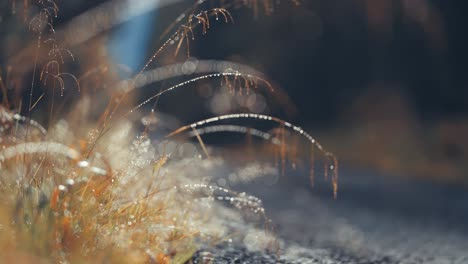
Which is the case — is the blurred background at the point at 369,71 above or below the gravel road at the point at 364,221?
above

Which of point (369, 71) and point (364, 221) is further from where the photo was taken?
point (369, 71)

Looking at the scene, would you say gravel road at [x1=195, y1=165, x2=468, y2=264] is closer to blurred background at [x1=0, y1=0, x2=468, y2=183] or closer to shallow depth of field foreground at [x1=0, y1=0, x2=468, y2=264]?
shallow depth of field foreground at [x1=0, y1=0, x2=468, y2=264]

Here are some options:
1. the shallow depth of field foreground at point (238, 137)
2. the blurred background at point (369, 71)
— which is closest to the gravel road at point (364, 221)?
the shallow depth of field foreground at point (238, 137)

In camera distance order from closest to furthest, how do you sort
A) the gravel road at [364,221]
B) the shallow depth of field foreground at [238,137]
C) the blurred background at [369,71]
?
the shallow depth of field foreground at [238,137]
the gravel road at [364,221]
the blurred background at [369,71]

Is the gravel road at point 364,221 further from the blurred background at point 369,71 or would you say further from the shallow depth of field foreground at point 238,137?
the blurred background at point 369,71

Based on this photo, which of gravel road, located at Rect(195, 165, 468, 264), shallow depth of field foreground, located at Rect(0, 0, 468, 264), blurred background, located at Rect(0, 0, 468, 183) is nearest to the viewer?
shallow depth of field foreground, located at Rect(0, 0, 468, 264)

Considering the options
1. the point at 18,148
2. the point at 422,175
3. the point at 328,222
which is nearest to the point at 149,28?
the point at 422,175

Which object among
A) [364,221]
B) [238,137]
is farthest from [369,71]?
[364,221]

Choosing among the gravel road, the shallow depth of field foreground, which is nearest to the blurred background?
the shallow depth of field foreground

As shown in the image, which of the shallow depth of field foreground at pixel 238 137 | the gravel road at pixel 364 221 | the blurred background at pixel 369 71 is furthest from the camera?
the blurred background at pixel 369 71

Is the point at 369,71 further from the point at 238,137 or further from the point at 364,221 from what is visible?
the point at 364,221
